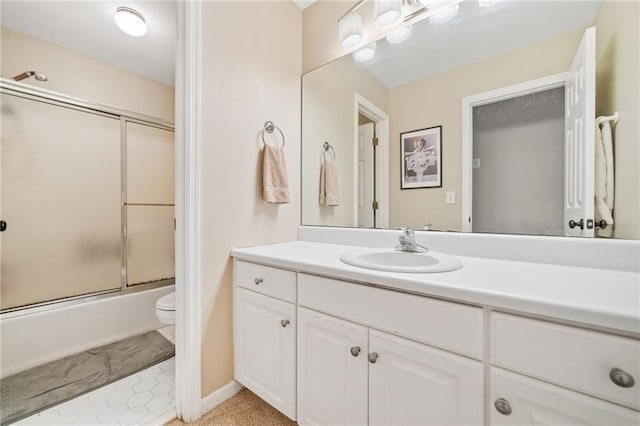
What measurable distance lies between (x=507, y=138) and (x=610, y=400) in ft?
3.07

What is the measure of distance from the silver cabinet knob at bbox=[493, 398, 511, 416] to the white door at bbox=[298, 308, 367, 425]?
1.18 feet

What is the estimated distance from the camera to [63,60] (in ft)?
6.55

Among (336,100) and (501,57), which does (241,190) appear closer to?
(336,100)

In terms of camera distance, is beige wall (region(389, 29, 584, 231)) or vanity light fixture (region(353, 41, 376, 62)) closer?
beige wall (region(389, 29, 584, 231))

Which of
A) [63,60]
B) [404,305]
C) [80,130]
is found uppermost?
[63,60]

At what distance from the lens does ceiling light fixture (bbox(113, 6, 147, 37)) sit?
64.1 inches

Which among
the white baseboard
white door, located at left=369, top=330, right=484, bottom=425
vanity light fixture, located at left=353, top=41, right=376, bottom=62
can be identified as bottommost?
the white baseboard

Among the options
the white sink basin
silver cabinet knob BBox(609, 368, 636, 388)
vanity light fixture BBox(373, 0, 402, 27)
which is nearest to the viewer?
silver cabinet knob BBox(609, 368, 636, 388)

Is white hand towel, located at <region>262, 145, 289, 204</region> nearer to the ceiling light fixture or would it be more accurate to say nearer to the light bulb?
the light bulb

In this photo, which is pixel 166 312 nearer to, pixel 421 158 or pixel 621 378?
pixel 421 158

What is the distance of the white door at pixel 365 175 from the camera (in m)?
1.50

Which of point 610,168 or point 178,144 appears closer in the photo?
point 610,168

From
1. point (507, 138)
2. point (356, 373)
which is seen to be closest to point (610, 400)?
point (356, 373)

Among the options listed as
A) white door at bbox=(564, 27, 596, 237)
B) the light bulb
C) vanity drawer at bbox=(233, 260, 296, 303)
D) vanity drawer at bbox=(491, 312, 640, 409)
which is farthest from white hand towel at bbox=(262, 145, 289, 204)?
white door at bbox=(564, 27, 596, 237)
